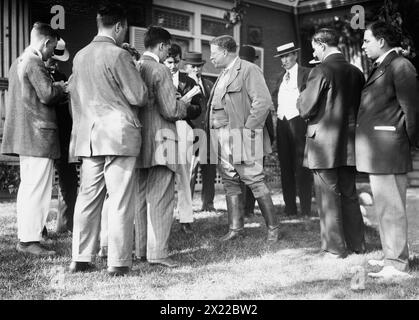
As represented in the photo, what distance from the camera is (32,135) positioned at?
16.8 ft

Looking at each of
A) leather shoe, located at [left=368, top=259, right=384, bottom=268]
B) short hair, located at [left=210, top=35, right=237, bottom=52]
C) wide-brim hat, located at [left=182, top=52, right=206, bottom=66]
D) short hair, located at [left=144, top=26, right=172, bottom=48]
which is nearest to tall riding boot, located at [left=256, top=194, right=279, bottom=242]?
leather shoe, located at [left=368, top=259, right=384, bottom=268]

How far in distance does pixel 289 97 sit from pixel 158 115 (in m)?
3.02

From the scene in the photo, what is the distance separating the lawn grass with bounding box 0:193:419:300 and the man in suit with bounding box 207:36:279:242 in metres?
0.42

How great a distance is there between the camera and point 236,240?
18.6ft

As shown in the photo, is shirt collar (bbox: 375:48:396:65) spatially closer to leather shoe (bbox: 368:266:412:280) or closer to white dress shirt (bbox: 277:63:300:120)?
leather shoe (bbox: 368:266:412:280)

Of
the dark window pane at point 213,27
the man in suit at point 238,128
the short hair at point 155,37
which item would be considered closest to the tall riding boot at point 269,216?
the man in suit at point 238,128

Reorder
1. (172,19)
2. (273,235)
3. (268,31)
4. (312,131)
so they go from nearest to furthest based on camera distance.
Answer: (312,131)
(273,235)
(172,19)
(268,31)

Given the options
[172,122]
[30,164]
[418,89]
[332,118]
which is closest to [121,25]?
[172,122]

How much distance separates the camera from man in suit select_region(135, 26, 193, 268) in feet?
14.9

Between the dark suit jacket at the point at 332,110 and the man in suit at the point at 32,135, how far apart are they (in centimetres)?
245

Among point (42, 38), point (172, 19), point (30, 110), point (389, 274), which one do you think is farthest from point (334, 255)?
→ point (172, 19)

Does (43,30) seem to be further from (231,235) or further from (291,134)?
(291,134)

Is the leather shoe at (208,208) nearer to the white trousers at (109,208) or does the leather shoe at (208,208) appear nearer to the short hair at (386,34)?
the white trousers at (109,208)

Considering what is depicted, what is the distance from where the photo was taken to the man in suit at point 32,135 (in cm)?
506
